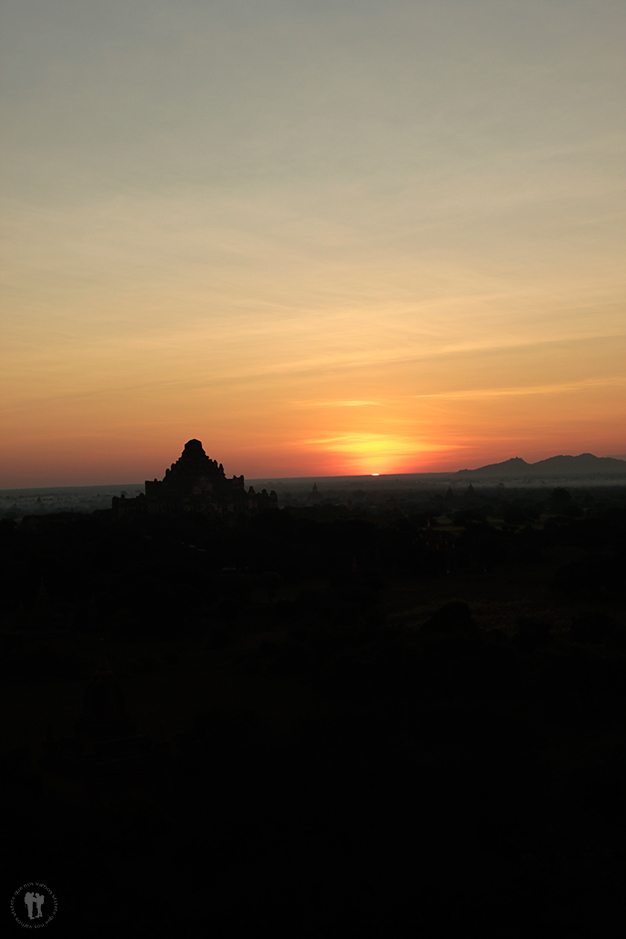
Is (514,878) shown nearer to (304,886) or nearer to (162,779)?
(304,886)

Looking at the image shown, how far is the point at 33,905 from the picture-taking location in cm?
1775

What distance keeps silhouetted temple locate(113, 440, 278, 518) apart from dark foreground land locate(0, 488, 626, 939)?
237 ft

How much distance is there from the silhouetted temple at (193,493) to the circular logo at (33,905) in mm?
103780

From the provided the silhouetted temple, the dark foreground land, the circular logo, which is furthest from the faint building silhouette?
the silhouetted temple

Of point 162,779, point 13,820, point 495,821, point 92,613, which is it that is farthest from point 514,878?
point 92,613

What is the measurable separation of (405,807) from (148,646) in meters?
27.2

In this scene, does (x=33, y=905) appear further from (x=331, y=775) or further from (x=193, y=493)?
(x=193, y=493)

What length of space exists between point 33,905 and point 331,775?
7.88m

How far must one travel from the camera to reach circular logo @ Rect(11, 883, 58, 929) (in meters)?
17.5

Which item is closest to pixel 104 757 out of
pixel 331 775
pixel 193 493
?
pixel 331 775

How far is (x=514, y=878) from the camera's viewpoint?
1891cm

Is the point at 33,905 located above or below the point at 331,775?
below

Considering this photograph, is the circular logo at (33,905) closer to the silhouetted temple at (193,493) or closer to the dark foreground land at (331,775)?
the dark foreground land at (331,775)

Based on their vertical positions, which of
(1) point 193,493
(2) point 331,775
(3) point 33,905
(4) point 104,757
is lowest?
(3) point 33,905
